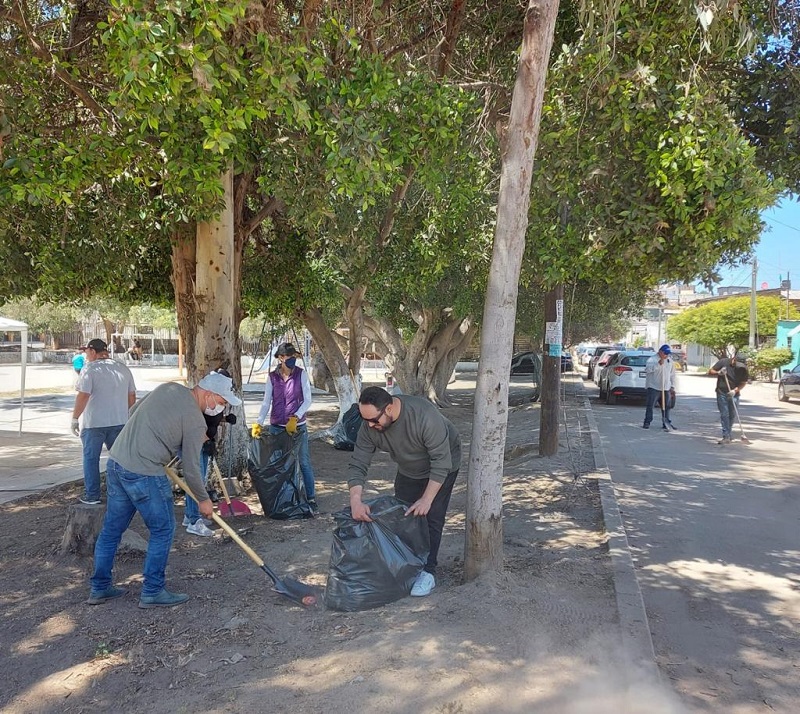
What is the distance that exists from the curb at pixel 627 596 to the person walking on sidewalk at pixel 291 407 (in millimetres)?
2868

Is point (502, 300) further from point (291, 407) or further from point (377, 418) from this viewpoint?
point (291, 407)

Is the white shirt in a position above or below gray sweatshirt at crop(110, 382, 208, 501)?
above

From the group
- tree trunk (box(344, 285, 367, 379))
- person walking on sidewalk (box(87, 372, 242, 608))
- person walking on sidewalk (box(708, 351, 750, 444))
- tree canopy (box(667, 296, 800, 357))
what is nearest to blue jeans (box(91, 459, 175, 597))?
person walking on sidewalk (box(87, 372, 242, 608))

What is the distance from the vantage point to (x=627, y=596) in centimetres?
422

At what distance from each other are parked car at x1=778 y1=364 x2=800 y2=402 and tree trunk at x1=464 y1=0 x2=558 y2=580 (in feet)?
66.5

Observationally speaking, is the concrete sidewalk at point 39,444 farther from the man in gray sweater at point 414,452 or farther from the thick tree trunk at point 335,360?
the man in gray sweater at point 414,452

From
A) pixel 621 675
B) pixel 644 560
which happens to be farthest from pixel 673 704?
pixel 644 560

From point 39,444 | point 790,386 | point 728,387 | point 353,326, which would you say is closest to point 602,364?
point 790,386

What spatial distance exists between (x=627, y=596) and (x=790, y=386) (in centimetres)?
2034

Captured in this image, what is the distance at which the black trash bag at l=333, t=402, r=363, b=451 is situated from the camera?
10422 millimetres

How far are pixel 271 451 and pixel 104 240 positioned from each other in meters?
3.28

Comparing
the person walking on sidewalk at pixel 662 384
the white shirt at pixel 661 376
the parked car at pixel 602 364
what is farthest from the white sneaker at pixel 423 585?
the parked car at pixel 602 364

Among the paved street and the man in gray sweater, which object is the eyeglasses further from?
the paved street

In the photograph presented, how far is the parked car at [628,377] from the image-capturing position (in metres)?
19.4
